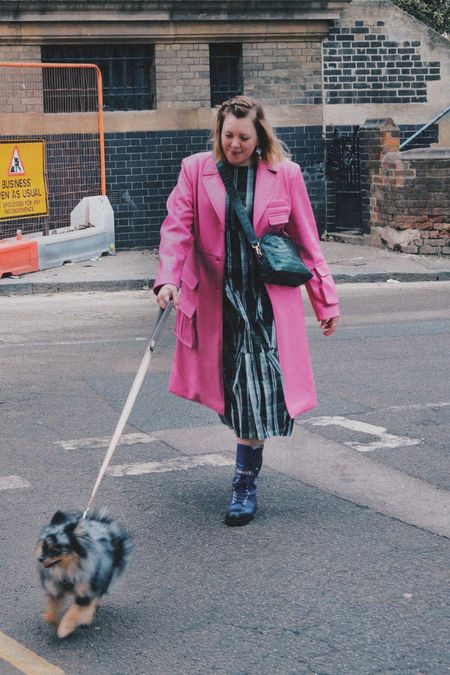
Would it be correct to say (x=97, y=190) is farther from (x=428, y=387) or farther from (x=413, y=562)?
(x=413, y=562)

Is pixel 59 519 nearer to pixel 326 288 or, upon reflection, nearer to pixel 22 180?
pixel 326 288

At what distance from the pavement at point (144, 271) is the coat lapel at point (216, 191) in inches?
361

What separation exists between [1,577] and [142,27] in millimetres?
14013

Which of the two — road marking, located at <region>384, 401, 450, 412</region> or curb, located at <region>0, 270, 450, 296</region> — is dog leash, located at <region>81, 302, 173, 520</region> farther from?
curb, located at <region>0, 270, 450, 296</region>

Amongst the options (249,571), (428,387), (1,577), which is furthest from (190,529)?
(428,387)

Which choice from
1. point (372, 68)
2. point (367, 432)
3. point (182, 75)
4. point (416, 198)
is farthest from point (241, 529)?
point (372, 68)

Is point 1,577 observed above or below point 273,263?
below

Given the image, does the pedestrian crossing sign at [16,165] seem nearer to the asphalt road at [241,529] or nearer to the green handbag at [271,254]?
the asphalt road at [241,529]

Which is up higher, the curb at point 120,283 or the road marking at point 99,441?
the curb at point 120,283

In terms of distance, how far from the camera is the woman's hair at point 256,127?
5.19m

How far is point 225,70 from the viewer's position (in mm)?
18766

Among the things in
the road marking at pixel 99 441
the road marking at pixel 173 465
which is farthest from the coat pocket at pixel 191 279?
the road marking at pixel 99 441

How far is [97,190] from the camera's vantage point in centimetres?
1670

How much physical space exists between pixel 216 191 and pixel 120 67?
525 inches
